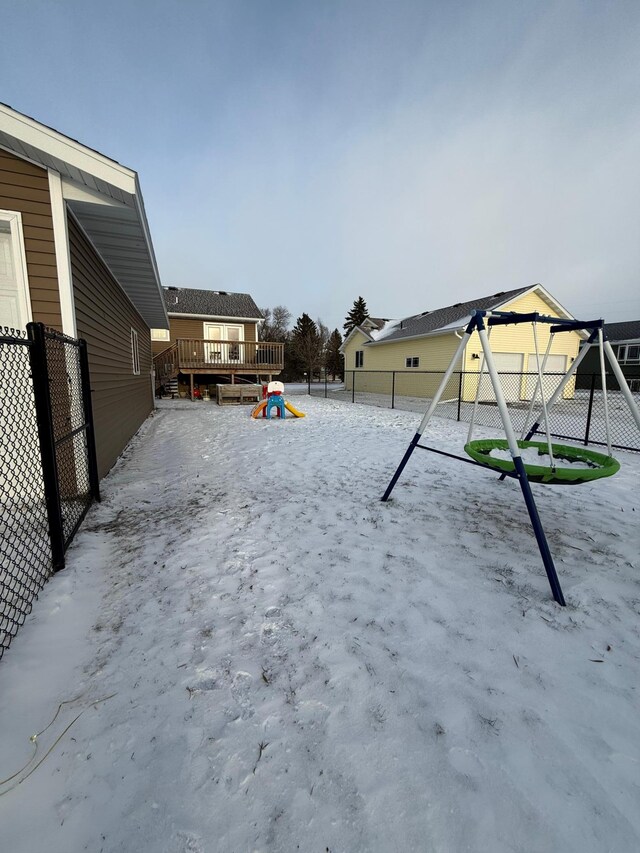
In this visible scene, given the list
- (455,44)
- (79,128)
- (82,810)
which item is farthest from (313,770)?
(79,128)

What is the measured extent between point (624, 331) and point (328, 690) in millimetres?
34495

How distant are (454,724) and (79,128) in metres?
20.6

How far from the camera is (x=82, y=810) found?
1.19 meters

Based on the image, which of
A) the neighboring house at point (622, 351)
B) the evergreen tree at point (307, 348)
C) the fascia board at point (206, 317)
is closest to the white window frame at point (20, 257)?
the fascia board at point (206, 317)

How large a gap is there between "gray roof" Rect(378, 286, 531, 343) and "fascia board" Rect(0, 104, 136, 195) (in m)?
14.4

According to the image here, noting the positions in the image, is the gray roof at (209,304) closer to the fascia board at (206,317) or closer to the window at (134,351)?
the fascia board at (206,317)

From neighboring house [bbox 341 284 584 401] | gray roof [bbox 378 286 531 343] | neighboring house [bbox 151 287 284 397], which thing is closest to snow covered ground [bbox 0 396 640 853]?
neighboring house [bbox 341 284 584 401]

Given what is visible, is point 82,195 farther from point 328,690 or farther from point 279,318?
point 279,318

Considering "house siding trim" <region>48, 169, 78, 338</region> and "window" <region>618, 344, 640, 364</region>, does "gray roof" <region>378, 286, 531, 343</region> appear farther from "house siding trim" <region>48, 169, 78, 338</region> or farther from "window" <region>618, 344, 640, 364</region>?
"house siding trim" <region>48, 169, 78, 338</region>

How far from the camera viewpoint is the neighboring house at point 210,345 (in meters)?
15.4

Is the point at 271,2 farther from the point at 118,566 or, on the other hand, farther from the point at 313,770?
the point at 313,770

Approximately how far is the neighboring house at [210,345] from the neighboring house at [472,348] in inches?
172

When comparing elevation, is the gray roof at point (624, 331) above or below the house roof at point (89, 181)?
above

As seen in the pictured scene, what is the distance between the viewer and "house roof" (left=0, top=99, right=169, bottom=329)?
10.8 feet
